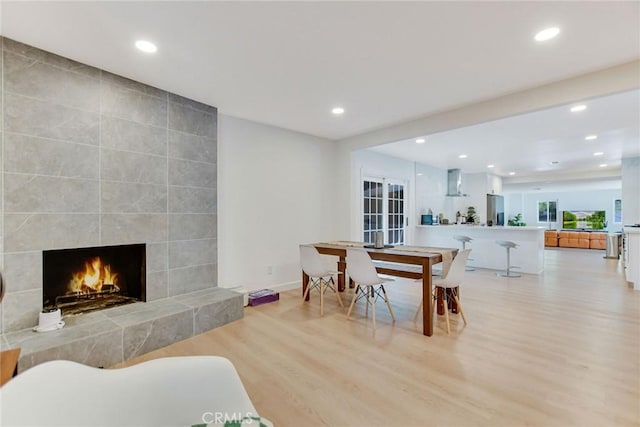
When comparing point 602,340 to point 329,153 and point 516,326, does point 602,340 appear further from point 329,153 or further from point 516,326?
point 329,153

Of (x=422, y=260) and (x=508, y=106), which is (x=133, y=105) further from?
(x=508, y=106)

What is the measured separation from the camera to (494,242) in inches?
265

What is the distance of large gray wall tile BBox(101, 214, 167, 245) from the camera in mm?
2996

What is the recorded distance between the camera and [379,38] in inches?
93.5

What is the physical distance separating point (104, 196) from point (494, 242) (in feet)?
23.5

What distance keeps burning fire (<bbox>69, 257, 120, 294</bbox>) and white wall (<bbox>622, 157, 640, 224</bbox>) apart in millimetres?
10577

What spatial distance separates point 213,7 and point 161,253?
2535 mm

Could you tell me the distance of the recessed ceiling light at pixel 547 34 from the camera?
225 centimetres

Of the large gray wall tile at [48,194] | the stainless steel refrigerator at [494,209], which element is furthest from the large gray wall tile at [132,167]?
the stainless steel refrigerator at [494,209]

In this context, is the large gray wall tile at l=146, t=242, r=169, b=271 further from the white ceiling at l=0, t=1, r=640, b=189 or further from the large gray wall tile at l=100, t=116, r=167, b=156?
the white ceiling at l=0, t=1, r=640, b=189

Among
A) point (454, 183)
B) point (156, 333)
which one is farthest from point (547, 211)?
point (156, 333)

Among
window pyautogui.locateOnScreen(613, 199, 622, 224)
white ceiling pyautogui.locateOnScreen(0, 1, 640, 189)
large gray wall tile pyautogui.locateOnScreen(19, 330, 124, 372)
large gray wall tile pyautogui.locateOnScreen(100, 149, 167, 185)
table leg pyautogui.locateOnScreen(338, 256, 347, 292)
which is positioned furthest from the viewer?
window pyautogui.locateOnScreen(613, 199, 622, 224)

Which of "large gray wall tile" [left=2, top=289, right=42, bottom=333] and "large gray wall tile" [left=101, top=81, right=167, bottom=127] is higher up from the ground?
"large gray wall tile" [left=101, top=81, right=167, bottom=127]

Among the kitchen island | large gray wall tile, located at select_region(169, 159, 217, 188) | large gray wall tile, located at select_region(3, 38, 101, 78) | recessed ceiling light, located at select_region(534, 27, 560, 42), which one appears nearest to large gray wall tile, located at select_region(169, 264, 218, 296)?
large gray wall tile, located at select_region(169, 159, 217, 188)
